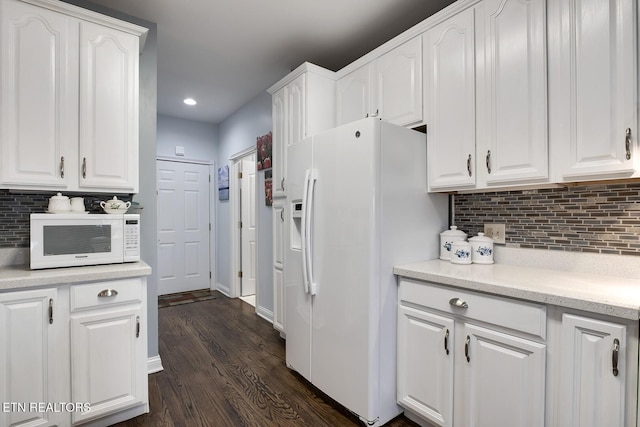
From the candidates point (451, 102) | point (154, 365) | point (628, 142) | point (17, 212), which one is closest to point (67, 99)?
point (17, 212)

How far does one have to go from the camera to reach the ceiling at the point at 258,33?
2213mm

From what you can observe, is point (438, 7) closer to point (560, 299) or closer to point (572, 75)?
point (572, 75)

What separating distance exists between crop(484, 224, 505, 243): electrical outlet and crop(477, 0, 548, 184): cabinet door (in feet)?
1.31

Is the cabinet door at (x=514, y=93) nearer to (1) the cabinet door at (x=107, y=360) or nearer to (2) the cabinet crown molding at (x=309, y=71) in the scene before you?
(2) the cabinet crown molding at (x=309, y=71)

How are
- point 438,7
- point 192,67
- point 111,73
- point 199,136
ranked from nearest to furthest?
point 111,73, point 438,7, point 192,67, point 199,136

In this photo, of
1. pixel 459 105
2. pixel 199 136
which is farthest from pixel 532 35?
pixel 199 136

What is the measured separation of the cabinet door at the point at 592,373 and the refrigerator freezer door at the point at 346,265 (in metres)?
0.83

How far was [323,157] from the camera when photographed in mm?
2012

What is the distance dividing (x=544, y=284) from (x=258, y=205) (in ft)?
9.49

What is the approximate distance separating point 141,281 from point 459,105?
2.07m

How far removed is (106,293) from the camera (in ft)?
5.57

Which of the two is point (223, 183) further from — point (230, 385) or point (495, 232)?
point (495, 232)

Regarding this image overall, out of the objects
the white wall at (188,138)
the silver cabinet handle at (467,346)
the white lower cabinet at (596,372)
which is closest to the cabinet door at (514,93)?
the white lower cabinet at (596,372)

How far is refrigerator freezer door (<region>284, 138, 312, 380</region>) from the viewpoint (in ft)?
7.05
